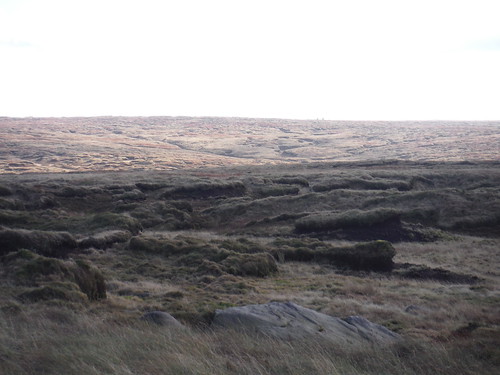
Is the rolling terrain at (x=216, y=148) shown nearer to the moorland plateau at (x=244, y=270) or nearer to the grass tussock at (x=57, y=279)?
A: the moorland plateau at (x=244, y=270)

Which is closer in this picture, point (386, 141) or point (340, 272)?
point (340, 272)

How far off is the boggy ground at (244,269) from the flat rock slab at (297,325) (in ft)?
Answer: 1.99

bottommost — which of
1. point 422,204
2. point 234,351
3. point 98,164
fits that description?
point 98,164

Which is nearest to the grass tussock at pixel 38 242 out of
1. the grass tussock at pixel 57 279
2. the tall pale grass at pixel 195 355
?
the grass tussock at pixel 57 279

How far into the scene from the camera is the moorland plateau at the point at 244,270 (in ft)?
20.0

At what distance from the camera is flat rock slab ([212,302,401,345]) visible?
7957 millimetres

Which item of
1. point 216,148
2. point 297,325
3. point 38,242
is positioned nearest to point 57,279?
point 297,325

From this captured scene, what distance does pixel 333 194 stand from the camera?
39469 mm

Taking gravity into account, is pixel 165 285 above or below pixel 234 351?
below

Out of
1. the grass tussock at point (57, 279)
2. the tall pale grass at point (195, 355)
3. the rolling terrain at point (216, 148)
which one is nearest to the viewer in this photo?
the tall pale grass at point (195, 355)

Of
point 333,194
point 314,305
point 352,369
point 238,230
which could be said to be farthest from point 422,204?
point 352,369

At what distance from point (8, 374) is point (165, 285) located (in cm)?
1080

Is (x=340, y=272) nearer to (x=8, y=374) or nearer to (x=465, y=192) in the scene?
(x=8, y=374)

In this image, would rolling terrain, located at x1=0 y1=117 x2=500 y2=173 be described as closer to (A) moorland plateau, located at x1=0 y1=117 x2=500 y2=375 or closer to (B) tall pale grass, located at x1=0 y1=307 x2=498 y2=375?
(A) moorland plateau, located at x1=0 y1=117 x2=500 y2=375
